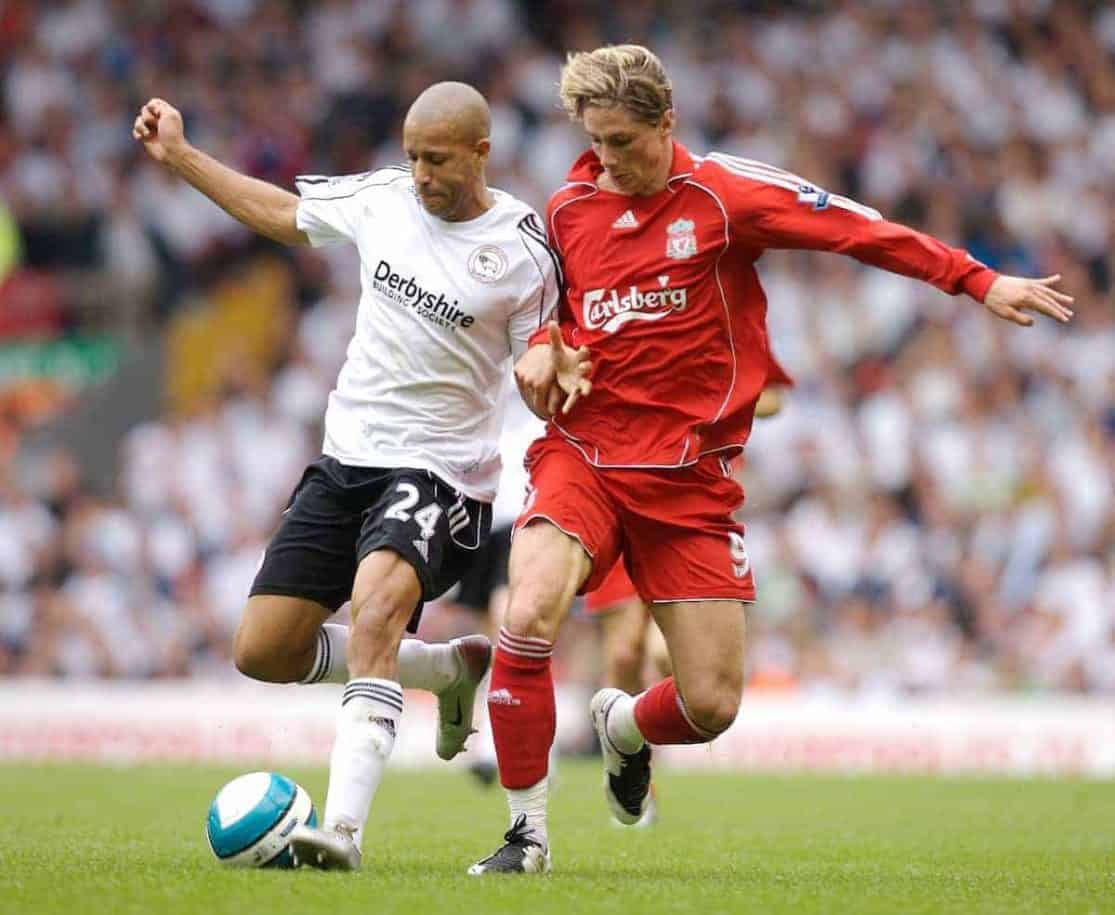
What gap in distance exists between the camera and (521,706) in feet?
21.1

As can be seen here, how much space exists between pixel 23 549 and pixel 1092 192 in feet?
32.6

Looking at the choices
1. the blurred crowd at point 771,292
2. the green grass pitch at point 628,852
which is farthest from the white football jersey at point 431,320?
the blurred crowd at point 771,292

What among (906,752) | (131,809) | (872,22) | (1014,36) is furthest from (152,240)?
(131,809)

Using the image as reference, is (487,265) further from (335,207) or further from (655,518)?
(655,518)

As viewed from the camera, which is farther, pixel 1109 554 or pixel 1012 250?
pixel 1012 250

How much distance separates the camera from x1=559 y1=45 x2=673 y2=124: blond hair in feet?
21.5

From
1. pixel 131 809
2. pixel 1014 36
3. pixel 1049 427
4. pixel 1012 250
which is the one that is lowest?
pixel 131 809

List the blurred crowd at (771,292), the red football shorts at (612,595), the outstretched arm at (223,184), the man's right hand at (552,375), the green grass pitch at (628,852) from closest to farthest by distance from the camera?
the green grass pitch at (628,852), the man's right hand at (552,375), the outstretched arm at (223,184), the red football shorts at (612,595), the blurred crowd at (771,292)

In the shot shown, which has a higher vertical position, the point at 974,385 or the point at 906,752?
the point at 974,385

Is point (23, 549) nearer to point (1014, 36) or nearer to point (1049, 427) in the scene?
point (1049, 427)

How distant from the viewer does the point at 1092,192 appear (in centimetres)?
1739

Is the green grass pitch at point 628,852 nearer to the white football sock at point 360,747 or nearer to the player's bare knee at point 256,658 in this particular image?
the white football sock at point 360,747

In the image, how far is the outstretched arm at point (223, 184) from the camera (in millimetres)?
7094

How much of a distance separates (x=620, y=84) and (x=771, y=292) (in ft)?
36.5
